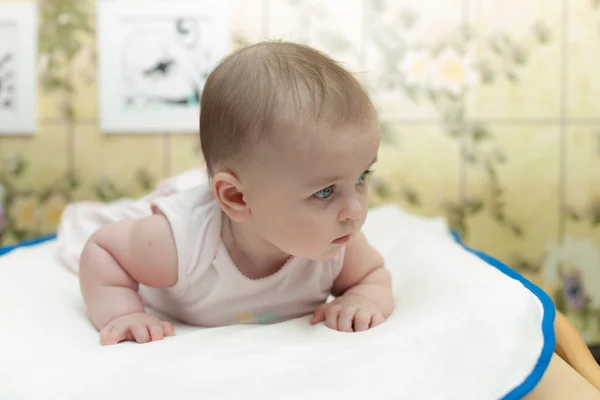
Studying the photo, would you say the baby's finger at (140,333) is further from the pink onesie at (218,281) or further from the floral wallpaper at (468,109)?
the floral wallpaper at (468,109)

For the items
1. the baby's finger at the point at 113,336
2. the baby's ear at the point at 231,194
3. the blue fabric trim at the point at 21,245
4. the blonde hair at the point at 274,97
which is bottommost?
the blue fabric trim at the point at 21,245

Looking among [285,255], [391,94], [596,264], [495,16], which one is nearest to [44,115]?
[391,94]

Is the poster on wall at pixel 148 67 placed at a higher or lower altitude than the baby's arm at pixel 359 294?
higher

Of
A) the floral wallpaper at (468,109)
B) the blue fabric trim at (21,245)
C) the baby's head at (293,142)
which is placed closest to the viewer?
the baby's head at (293,142)

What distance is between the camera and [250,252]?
1072 mm

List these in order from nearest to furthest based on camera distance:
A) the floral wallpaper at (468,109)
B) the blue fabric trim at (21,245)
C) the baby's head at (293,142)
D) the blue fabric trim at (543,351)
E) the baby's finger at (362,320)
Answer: the blue fabric trim at (543,351) → the baby's head at (293,142) → the baby's finger at (362,320) → the blue fabric trim at (21,245) → the floral wallpaper at (468,109)

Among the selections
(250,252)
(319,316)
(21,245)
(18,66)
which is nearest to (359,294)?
(319,316)

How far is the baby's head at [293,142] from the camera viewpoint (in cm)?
85

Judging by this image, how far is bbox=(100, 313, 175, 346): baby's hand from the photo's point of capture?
943mm

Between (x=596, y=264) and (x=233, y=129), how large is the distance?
5.65 ft

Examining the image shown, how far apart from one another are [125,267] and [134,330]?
13 cm

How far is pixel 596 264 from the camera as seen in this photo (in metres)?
2.12

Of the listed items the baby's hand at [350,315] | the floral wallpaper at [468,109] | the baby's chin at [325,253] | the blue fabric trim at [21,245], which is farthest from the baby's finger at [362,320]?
the floral wallpaper at [468,109]

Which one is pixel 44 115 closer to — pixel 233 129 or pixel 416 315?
pixel 233 129
